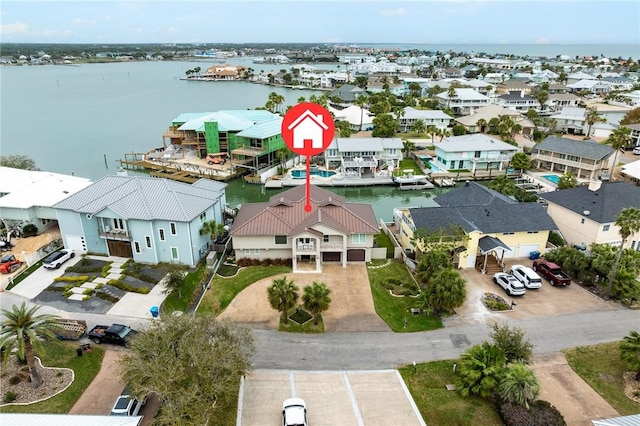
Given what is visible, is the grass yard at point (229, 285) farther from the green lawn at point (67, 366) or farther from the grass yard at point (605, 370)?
the grass yard at point (605, 370)

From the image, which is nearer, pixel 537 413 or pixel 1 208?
pixel 537 413

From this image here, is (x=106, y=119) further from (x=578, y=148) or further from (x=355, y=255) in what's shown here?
(x=578, y=148)

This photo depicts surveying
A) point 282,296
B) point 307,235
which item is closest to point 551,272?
point 307,235

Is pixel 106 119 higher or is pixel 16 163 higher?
pixel 16 163

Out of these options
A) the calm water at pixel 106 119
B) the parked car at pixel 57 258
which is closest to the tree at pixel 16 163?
the calm water at pixel 106 119

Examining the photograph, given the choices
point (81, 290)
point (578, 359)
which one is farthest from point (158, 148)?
point (578, 359)

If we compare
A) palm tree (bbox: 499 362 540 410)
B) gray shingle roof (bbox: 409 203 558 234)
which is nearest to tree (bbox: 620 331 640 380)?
palm tree (bbox: 499 362 540 410)

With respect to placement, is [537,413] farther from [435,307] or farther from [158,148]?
[158,148]
